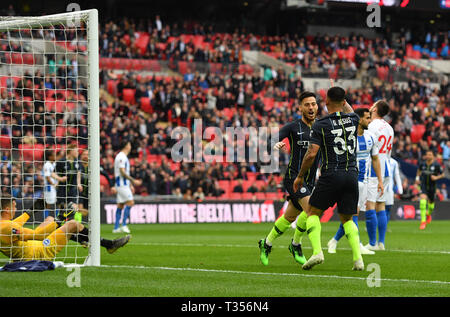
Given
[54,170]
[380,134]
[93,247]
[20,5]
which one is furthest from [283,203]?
[20,5]

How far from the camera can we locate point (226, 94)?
35281mm

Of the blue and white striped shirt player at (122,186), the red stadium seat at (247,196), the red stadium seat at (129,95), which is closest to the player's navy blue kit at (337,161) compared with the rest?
the blue and white striped shirt player at (122,186)

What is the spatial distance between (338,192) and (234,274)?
5.22ft

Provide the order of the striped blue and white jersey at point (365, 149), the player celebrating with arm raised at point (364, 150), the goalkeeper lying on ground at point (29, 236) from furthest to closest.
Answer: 1. the striped blue and white jersey at point (365, 149)
2. the player celebrating with arm raised at point (364, 150)
3. the goalkeeper lying on ground at point (29, 236)

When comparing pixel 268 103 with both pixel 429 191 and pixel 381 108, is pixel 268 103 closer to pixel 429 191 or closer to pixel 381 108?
pixel 429 191

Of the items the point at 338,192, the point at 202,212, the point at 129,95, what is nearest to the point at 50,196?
the point at 202,212

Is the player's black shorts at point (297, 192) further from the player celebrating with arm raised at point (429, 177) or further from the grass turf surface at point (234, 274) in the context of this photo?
the player celebrating with arm raised at point (429, 177)

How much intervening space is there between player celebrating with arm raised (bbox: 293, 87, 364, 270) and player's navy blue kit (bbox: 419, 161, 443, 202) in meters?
15.6

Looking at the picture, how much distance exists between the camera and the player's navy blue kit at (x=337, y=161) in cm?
1006

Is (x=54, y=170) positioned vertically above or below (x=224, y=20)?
below

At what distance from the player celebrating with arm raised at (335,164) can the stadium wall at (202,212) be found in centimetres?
1566

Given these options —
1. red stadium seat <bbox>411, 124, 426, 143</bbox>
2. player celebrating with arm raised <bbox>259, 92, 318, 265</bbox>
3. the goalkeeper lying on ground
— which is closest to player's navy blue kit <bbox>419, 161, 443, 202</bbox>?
red stadium seat <bbox>411, 124, 426, 143</bbox>
